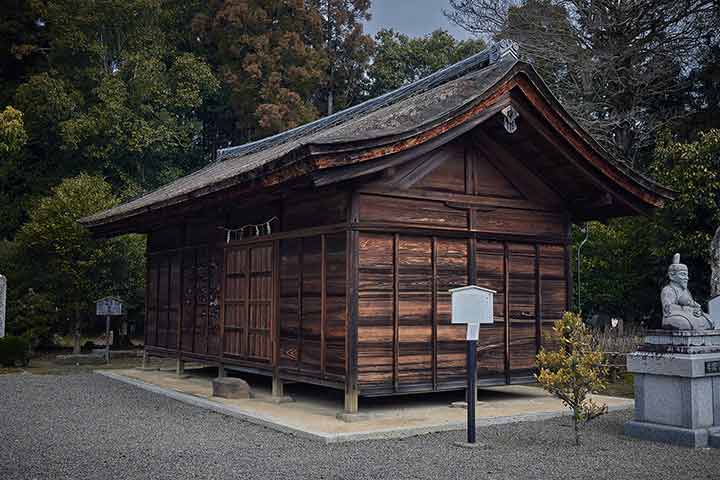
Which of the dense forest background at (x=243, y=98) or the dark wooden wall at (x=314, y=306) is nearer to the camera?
the dark wooden wall at (x=314, y=306)

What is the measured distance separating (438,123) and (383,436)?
3.82 metres

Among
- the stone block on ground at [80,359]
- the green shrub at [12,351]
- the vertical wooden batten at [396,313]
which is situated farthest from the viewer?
the stone block on ground at [80,359]

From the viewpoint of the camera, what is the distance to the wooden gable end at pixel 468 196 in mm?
9297

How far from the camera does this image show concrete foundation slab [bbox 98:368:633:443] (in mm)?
7977

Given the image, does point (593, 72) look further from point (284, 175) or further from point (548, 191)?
point (284, 175)

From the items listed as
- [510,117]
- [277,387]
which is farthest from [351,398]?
[510,117]

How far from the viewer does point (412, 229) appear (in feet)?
30.8

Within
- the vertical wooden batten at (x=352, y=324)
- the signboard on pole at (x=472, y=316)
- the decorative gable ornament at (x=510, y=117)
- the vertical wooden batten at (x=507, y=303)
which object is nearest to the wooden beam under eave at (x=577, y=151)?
the decorative gable ornament at (x=510, y=117)

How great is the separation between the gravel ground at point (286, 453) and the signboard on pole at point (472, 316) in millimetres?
424

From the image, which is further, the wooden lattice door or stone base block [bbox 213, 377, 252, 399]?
the wooden lattice door

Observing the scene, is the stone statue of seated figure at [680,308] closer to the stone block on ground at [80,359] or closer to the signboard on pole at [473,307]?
the signboard on pole at [473,307]

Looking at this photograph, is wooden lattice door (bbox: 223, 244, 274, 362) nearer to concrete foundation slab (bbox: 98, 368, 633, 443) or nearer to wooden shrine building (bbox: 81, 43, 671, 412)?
wooden shrine building (bbox: 81, 43, 671, 412)

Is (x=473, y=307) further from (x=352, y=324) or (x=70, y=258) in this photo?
(x=70, y=258)

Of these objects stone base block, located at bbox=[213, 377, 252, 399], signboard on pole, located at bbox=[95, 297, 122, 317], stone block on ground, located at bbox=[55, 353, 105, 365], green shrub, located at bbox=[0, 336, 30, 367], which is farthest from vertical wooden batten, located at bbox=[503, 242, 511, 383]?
green shrub, located at bbox=[0, 336, 30, 367]
